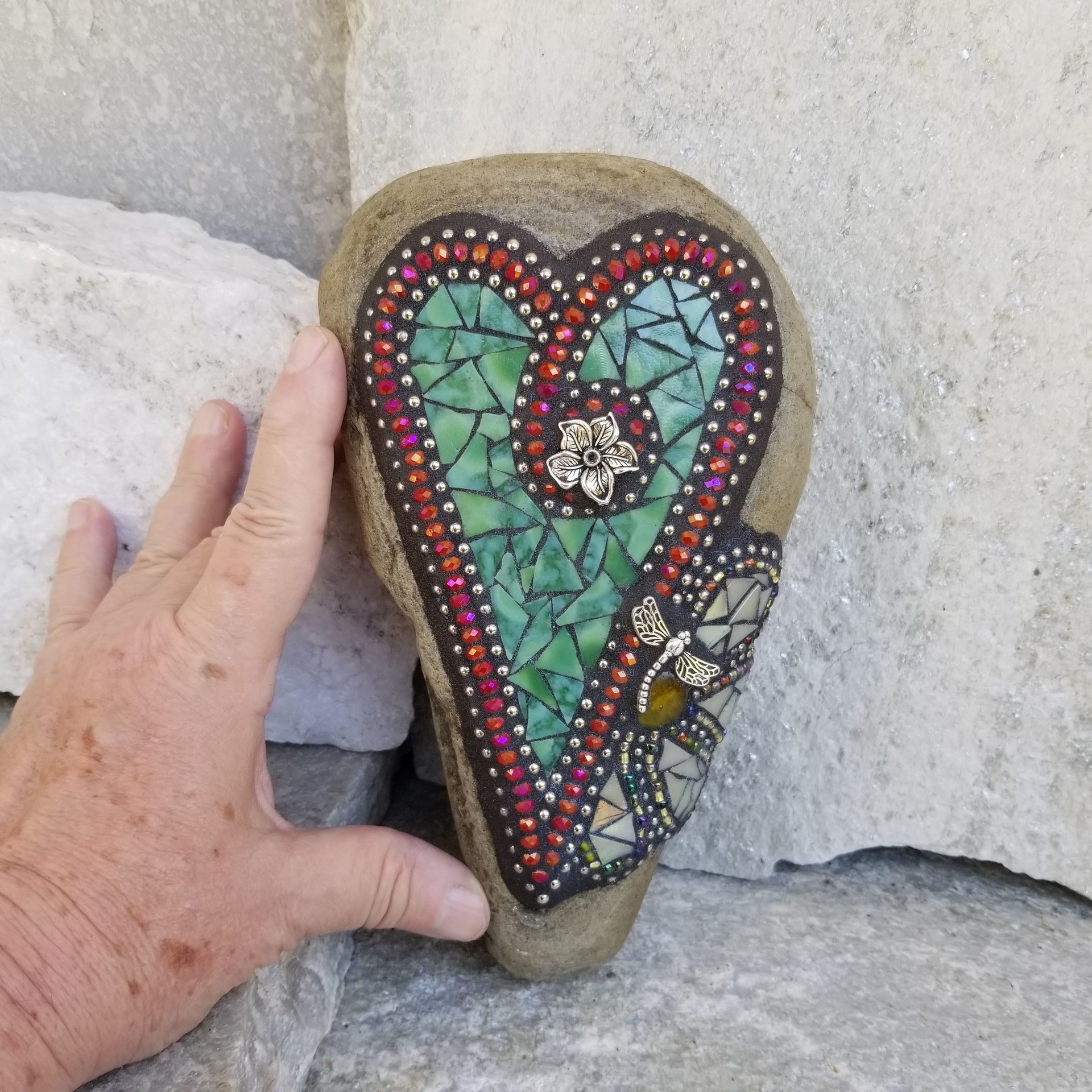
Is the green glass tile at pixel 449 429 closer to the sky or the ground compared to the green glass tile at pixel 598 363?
closer to the ground

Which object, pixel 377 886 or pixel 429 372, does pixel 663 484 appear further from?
pixel 377 886

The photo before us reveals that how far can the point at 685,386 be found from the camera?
2.15 ft

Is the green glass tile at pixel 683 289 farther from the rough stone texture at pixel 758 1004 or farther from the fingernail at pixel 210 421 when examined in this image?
the rough stone texture at pixel 758 1004

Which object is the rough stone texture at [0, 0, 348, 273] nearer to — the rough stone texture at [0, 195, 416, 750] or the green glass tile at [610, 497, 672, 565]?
the rough stone texture at [0, 195, 416, 750]

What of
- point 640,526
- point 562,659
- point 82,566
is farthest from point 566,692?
point 82,566

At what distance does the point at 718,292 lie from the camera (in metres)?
0.65

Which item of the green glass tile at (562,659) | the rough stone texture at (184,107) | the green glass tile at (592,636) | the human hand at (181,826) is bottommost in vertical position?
the human hand at (181,826)

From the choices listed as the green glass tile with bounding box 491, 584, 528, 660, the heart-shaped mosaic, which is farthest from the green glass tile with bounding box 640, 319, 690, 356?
the green glass tile with bounding box 491, 584, 528, 660

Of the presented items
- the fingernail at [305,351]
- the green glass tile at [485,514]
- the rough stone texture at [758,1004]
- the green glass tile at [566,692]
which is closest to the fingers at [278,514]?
the fingernail at [305,351]

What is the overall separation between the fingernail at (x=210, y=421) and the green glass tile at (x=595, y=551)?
0.34m

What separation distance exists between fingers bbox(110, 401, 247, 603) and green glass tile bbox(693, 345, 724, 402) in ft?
1.33

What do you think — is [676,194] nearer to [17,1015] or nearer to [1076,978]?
[17,1015]

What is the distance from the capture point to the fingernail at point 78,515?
2.75 ft

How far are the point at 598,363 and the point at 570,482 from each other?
86mm
